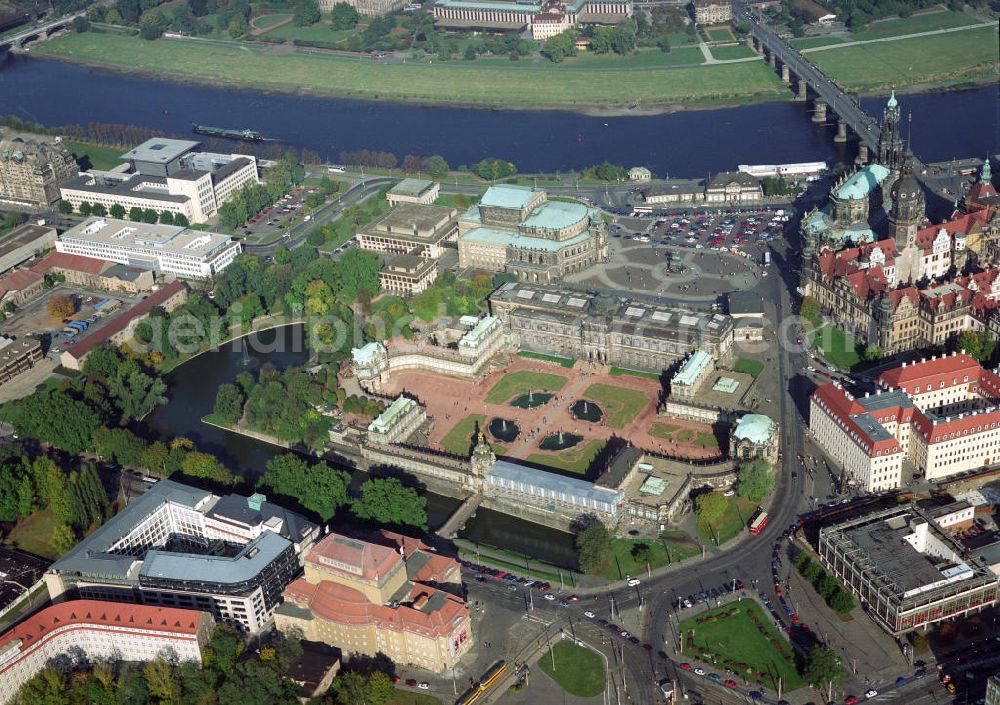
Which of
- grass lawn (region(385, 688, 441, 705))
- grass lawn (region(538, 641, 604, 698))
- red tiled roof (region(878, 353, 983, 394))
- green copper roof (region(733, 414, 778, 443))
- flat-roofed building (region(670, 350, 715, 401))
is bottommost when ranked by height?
grass lawn (region(385, 688, 441, 705))

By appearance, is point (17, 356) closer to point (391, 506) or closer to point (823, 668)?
point (391, 506)

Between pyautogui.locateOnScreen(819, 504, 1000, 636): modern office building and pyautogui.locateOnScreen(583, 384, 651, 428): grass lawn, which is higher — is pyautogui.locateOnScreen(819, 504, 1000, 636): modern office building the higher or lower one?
the higher one

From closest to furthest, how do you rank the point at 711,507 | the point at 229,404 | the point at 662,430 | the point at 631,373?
the point at 711,507
the point at 662,430
the point at 229,404
the point at 631,373

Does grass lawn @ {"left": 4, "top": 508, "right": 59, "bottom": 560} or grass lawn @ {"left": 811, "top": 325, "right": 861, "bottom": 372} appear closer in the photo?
grass lawn @ {"left": 4, "top": 508, "right": 59, "bottom": 560}

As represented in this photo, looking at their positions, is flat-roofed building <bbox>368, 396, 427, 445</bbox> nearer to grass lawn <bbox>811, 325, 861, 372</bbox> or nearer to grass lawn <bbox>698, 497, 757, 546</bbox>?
grass lawn <bbox>698, 497, 757, 546</bbox>

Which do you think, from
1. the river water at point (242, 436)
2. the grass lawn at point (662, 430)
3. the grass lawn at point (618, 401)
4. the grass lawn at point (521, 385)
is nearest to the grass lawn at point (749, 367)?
the grass lawn at point (618, 401)

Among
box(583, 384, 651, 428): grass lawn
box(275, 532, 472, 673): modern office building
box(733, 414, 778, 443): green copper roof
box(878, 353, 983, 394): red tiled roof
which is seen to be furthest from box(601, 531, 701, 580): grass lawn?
A: box(878, 353, 983, 394): red tiled roof

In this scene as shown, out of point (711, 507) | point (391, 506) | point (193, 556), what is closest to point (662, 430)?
point (711, 507)
